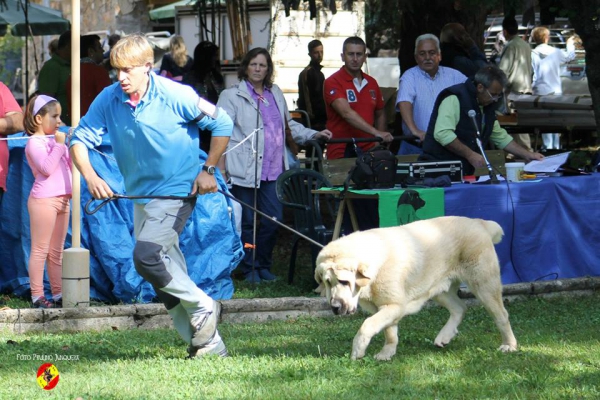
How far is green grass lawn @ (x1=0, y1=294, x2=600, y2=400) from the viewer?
212 inches

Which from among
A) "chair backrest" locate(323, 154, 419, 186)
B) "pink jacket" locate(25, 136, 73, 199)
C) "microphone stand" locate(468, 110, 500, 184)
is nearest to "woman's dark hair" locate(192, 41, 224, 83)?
"chair backrest" locate(323, 154, 419, 186)

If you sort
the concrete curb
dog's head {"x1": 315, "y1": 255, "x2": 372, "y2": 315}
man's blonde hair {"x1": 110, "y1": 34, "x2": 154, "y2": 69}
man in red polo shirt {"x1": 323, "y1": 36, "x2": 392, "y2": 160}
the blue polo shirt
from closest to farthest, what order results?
dog's head {"x1": 315, "y1": 255, "x2": 372, "y2": 315} → man's blonde hair {"x1": 110, "y1": 34, "x2": 154, "y2": 69} → the blue polo shirt → the concrete curb → man in red polo shirt {"x1": 323, "y1": 36, "x2": 392, "y2": 160}

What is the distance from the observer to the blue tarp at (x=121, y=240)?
8609mm

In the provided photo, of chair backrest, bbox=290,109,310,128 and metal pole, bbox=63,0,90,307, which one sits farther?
chair backrest, bbox=290,109,310,128

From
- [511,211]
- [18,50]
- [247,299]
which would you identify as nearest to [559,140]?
[511,211]

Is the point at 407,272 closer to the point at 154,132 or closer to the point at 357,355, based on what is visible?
the point at 357,355

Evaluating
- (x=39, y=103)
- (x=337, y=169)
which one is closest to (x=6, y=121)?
(x=39, y=103)

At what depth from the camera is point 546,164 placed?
9422mm

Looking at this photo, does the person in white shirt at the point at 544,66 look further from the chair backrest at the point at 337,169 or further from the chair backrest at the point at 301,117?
the chair backrest at the point at 337,169

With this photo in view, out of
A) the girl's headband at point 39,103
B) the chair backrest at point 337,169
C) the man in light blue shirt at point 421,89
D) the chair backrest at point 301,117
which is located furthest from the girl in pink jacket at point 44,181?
the chair backrest at point 301,117

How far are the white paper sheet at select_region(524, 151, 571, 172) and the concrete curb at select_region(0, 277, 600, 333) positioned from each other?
1408 mm

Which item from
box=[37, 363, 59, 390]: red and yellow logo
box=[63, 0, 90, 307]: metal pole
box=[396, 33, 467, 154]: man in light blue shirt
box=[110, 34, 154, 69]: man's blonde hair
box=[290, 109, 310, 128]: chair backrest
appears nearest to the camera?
box=[37, 363, 59, 390]: red and yellow logo

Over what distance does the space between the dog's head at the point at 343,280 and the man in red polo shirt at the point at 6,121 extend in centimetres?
359

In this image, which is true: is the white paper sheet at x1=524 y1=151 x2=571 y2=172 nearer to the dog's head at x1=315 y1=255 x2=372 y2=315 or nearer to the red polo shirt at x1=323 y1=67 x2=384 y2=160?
the red polo shirt at x1=323 y1=67 x2=384 y2=160
